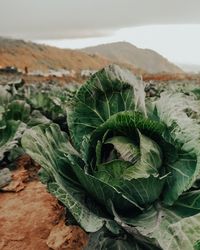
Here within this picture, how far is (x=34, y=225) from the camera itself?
3.13 metres

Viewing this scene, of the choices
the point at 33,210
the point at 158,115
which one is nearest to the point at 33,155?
the point at 158,115

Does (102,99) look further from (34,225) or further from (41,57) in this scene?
(41,57)

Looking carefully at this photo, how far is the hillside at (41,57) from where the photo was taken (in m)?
72.8

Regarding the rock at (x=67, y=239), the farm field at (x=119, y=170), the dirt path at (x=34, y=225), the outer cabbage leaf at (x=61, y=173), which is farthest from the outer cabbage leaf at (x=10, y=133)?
the outer cabbage leaf at (x=61, y=173)

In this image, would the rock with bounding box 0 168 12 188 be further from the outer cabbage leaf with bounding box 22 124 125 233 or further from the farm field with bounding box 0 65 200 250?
the outer cabbage leaf with bounding box 22 124 125 233

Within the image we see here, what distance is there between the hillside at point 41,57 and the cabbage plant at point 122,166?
2602 inches

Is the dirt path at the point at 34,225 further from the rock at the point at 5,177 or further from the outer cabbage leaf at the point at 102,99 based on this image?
the outer cabbage leaf at the point at 102,99

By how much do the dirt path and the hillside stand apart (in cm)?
6518

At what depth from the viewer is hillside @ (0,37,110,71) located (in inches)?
2867

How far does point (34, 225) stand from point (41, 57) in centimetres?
8081

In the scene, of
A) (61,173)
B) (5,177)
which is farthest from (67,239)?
(5,177)

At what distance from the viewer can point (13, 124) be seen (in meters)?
4.23

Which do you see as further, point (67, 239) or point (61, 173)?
point (67, 239)

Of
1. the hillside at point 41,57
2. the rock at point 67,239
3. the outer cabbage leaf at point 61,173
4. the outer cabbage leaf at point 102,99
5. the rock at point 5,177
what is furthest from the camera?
the hillside at point 41,57
